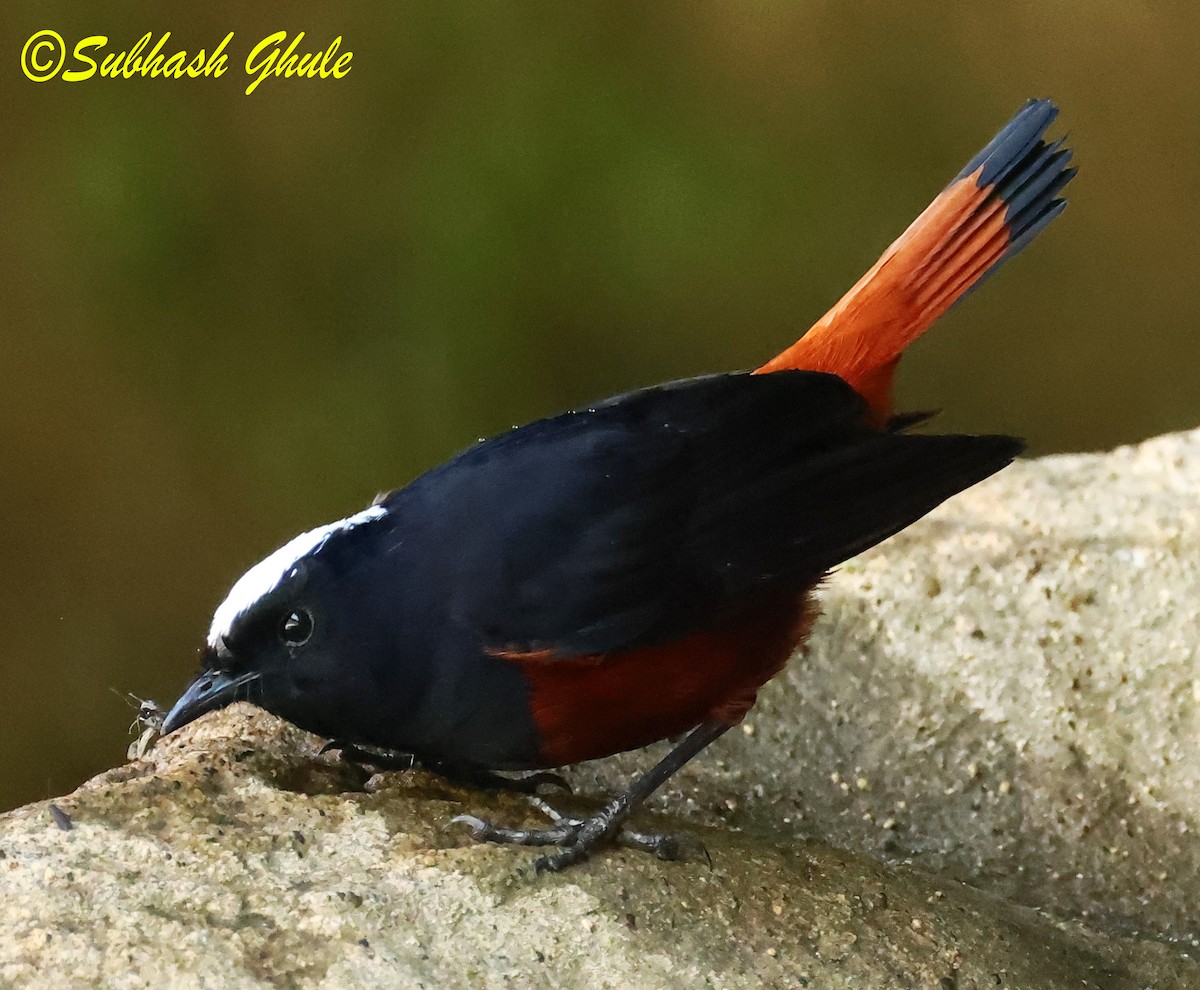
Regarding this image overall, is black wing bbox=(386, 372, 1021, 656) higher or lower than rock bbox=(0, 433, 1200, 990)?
higher

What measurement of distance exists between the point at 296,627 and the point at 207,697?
0.15 metres

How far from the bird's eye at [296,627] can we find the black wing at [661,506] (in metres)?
0.17

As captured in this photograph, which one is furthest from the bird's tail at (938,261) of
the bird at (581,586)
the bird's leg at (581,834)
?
the bird's leg at (581,834)

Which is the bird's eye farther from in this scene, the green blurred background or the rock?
the green blurred background

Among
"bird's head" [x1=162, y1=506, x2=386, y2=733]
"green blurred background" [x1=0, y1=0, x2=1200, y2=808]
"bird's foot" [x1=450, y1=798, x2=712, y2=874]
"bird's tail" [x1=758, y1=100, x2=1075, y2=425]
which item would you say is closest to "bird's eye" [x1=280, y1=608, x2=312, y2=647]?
"bird's head" [x1=162, y1=506, x2=386, y2=733]

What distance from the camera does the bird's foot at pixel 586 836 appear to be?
57.7 inches

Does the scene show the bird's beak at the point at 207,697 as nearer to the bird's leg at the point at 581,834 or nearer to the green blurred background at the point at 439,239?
the bird's leg at the point at 581,834

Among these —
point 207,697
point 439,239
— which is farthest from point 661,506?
point 439,239

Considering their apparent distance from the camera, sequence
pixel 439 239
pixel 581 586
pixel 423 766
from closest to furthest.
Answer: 1. pixel 581 586
2. pixel 423 766
3. pixel 439 239

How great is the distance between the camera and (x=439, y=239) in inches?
103

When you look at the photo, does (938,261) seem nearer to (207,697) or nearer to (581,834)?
(581,834)

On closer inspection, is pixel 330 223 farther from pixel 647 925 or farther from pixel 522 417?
pixel 647 925

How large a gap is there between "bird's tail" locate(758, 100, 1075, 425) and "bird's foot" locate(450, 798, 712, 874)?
0.72 m

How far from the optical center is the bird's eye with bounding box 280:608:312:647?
1458mm
